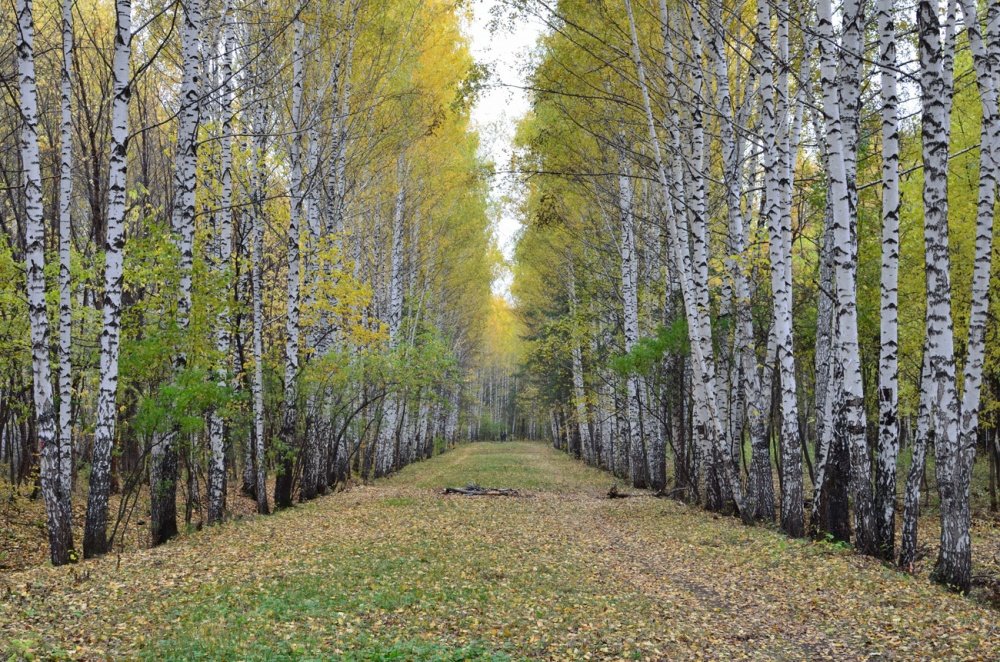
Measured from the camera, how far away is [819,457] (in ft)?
36.6

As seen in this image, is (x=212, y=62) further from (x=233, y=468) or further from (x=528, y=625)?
(x=233, y=468)

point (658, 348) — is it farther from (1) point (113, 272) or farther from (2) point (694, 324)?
(1) point (113, 272)

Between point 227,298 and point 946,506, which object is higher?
point 227,298

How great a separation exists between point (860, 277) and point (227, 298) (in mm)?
13429

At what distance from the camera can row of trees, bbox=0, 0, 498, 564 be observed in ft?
28.1

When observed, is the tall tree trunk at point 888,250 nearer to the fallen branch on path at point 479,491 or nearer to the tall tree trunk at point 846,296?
the tall tree trunk at point 846,296

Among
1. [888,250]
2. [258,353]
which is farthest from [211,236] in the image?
[888,250]

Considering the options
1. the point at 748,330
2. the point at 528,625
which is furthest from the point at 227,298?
the point at 748,330

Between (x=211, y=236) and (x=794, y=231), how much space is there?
965cm

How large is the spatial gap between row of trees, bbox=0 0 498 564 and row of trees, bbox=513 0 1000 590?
13.0 feet

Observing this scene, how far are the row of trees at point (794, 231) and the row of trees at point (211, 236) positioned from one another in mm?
3971

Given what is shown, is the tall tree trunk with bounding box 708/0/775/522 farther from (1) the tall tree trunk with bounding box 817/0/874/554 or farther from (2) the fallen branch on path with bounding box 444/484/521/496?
(2) the fallen branch on path with bounding box 444/484/521/496

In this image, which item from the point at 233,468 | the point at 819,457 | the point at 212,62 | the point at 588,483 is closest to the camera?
the point at 819,457

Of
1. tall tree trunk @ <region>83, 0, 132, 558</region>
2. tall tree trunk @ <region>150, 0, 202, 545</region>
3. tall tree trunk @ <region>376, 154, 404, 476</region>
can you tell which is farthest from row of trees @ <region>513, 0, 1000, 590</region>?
tall tree trunk @ <region>83, 0, 132, 558</region>
